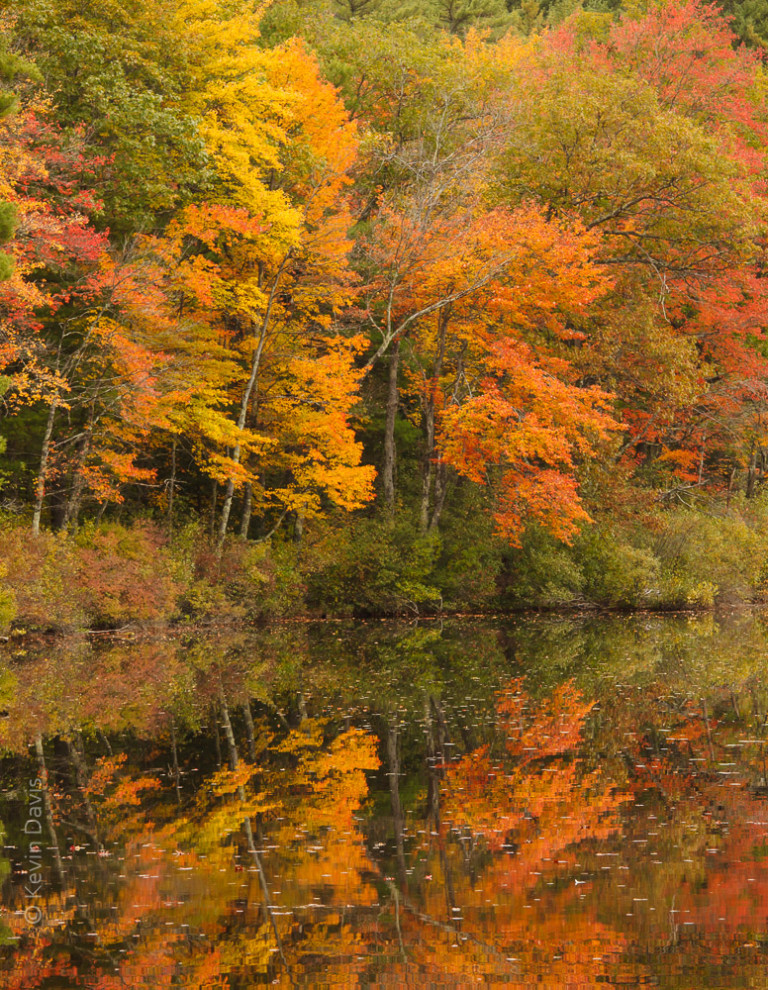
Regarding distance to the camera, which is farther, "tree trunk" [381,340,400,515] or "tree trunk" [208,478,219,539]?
"tree trunk" [381,340,400,515]

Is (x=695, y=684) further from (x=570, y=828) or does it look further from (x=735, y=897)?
(x=735, y=897)

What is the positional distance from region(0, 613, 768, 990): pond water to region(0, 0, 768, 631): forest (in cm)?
883

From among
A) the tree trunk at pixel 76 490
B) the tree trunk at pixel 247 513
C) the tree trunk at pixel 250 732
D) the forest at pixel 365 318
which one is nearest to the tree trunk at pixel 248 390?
the forest at pixel 365 318

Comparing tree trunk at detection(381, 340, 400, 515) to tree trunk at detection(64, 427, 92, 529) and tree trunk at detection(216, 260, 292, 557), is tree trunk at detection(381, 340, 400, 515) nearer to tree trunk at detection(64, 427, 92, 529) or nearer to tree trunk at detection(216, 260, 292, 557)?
A: tree trunk at detection(216, 260, 292, 557)

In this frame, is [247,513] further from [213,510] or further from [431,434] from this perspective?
[431,434]

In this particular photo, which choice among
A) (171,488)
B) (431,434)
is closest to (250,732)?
(171,488)

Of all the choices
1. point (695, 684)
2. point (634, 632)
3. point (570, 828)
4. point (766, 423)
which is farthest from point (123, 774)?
point (766, 423)

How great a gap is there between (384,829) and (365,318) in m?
→ 23.9

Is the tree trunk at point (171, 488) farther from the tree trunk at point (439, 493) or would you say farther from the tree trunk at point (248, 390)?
the tree trunk at point (439, 493)

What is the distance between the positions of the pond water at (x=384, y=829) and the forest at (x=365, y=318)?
883cm

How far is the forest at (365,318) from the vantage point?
990 inches

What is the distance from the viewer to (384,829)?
9750mm

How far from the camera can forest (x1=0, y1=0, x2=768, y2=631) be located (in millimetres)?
25156

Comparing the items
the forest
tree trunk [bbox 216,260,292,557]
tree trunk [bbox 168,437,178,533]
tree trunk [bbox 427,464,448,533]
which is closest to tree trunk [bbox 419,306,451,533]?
tree trunk [bbox 427,464,448,533]
